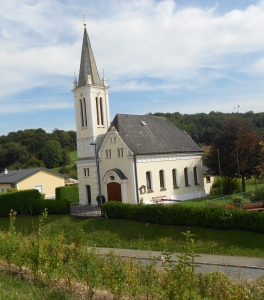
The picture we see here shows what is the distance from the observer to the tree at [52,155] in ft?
303

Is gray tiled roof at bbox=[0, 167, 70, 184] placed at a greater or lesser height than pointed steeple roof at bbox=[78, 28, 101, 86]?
lesser

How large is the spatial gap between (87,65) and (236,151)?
Answer: 16.8m

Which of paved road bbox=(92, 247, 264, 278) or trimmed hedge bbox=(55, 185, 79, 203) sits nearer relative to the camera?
paved road bbox=(92, 247, 264, 278)

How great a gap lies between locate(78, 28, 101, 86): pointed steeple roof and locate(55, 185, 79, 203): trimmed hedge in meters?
12.8

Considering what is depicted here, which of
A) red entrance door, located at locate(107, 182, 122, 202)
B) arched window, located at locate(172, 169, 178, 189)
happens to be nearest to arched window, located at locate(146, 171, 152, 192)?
red entrance door, located at locate(107, 182, 122, 202)

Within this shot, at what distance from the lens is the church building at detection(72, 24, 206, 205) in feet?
98.6

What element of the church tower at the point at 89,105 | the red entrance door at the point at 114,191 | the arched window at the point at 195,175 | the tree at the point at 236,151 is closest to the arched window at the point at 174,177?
the arched window at the point at 195,175

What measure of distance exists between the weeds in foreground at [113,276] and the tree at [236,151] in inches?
981

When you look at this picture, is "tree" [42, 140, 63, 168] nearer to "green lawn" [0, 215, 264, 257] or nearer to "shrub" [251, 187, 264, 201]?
"green lawn" [0, 215, 264, 257]

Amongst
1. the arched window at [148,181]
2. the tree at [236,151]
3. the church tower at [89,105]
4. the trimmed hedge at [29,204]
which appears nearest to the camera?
the trimmed hedge at [29,204]

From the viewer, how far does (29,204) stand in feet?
103

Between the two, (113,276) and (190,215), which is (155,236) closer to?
(190,215)

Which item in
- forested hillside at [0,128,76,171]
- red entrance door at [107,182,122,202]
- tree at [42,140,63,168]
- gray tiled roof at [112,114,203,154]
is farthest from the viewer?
forested hillside at [0,128,76,171]

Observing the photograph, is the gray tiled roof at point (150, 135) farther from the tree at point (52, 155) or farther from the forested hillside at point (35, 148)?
the tree at point (52, 155)
